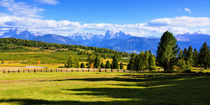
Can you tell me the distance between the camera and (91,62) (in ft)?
469

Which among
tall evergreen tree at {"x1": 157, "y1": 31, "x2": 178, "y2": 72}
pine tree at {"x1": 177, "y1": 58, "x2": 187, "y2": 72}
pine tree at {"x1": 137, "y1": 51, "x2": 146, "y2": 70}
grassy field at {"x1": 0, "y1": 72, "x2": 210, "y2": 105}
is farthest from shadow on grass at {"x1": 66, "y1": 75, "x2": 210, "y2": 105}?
pine tree at {"x1": 137, "y1": 51, "x2": 146, "y2": 70}

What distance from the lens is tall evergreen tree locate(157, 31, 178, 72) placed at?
79.1 meters

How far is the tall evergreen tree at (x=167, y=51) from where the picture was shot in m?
79.1

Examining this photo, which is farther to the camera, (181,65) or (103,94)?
(181,65)

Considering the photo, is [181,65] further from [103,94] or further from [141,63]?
[103,94]

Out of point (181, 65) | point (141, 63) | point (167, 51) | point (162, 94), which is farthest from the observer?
point (141, 63)

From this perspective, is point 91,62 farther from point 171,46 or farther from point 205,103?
point 205,103

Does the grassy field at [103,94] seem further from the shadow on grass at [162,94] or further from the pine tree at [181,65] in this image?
the pine tree at [181,65]

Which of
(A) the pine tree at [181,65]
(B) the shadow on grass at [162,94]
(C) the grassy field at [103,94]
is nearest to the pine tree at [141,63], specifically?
(A) the pine tree at [181,65]

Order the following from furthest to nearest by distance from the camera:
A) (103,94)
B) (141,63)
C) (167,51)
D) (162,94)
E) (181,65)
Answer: (141,63)
(167,51)
(181,65)
(103,94)
(162,94)

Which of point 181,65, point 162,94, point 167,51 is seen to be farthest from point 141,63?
point 162,94

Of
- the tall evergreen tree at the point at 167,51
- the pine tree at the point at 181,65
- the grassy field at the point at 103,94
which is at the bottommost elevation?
the grassy field at the point at 103,94

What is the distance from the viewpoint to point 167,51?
7931 centimetres

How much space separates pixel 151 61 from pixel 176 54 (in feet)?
94.2
